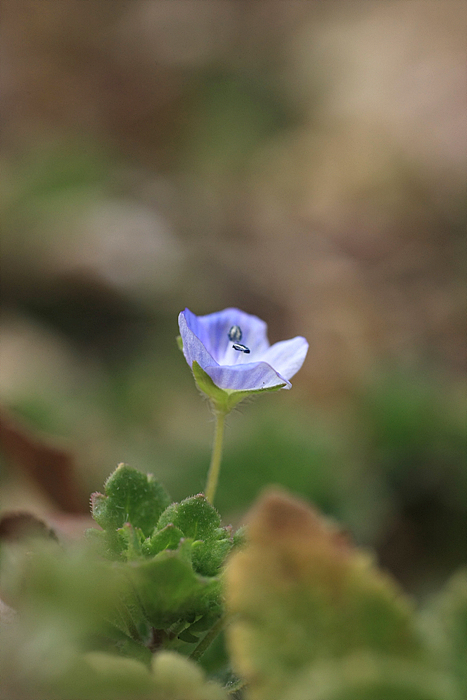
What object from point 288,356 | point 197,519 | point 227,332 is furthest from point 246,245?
point 197,519

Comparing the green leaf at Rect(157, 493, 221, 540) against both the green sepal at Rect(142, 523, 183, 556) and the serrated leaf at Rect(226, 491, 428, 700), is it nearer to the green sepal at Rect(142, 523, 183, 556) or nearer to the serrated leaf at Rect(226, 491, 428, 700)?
the green sepal at Rect(142, 523, 183, 556)

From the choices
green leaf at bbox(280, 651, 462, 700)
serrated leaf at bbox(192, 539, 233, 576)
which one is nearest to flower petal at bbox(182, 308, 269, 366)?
serrated leaf at bbox(192, 539, 233, 576)

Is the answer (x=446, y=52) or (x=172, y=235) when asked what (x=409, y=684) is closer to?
→ (x=172, y=235)

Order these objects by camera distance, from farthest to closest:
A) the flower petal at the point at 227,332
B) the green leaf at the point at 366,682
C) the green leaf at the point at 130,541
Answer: the flower petal at the point at 227,332 → the green leaf at the point at 130,541 → the green leaf at the point at 366,682

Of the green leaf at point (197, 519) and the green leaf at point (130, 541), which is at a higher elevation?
the green leaf at point (197, 519)

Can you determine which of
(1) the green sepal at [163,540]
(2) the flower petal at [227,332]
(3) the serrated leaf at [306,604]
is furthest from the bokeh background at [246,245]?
(3) the serrated leaf at [306,604]

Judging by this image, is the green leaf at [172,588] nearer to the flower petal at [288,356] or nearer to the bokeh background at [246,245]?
the flower petal at [288,356]

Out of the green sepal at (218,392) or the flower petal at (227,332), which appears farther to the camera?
the flower petal at (227,332)

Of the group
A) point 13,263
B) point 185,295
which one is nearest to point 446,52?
point 185,295
